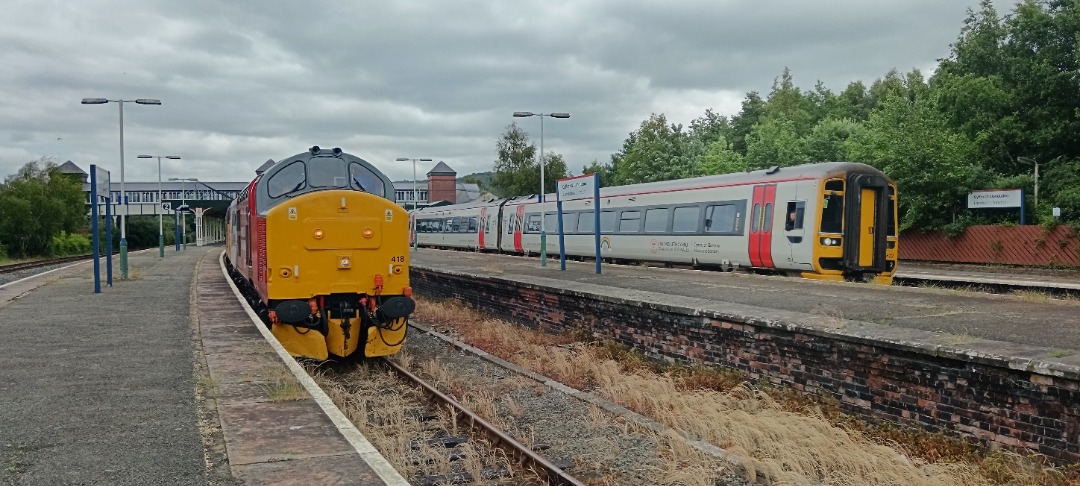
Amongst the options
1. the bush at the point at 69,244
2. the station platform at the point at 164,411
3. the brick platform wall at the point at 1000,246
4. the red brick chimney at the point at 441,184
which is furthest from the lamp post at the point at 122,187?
the red brick chimney at the point at 441,184

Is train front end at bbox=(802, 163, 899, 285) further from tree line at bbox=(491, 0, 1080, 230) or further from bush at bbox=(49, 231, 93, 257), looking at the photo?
bush at bbox=(49, 231, 93, 257)

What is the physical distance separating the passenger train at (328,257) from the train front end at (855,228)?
29.4 feet

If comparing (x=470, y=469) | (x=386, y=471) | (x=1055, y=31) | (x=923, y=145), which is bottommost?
(x=470, y=469)

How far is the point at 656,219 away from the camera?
21.4m

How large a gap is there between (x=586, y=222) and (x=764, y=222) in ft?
29.0

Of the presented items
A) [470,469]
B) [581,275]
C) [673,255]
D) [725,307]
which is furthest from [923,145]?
[470,469]

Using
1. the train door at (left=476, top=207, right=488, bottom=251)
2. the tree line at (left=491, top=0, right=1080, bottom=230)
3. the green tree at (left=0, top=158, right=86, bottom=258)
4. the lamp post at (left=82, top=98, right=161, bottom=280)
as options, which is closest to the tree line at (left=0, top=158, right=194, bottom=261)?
the green tree at (left=0, top=158, right=86, bottom=258)

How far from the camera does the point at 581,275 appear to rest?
18.1 m

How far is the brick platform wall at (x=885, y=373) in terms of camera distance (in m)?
6.04

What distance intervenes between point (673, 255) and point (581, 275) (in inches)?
138

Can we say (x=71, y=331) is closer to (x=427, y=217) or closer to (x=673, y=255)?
(x=673, y=255)

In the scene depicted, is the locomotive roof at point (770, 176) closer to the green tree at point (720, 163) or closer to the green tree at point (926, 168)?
the green tree at point (926, 168)

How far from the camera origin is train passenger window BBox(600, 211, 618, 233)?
23766 millimetres

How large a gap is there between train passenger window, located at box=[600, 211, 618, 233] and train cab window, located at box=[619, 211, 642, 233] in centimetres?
43
